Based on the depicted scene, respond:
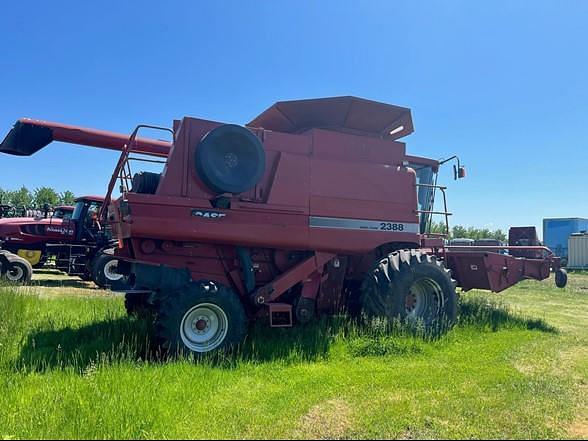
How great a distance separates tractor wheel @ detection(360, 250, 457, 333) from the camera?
6.65m

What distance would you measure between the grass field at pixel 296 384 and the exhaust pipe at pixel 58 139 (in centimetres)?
249

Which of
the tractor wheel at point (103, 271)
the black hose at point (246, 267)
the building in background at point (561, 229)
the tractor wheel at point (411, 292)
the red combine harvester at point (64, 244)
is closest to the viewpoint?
the black hose at point (246, 267)

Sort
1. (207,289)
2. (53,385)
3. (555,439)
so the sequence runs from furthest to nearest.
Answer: (207,289) → (53,385) → (555,439)

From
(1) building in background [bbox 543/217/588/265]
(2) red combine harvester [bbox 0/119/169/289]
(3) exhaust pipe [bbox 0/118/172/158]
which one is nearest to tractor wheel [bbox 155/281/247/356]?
(3) exhaust pipe [bbox 0/118/172/158]

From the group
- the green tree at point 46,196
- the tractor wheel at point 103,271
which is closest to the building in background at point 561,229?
the tractor wheel at point 103,271

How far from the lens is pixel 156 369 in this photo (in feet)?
15.5

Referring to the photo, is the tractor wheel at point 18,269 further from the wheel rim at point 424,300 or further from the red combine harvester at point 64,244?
the wheel rim at point 424,300

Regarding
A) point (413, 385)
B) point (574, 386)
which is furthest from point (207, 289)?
point (574, 386)

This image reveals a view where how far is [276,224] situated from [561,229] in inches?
1564

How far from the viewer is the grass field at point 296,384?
3.60 m

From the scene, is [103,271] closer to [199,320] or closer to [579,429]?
[199,320]

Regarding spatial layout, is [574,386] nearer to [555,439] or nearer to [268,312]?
[555,439]

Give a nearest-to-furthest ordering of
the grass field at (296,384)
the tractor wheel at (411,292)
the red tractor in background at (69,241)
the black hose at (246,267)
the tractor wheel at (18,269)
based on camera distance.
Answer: the grass field at (296,384)
the black hose at (246,267)
the tractor wheel at (411,292)
the tractor wheel at (18,269)
the red tractor in background at (69,241)

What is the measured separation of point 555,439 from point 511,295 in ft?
36.6
